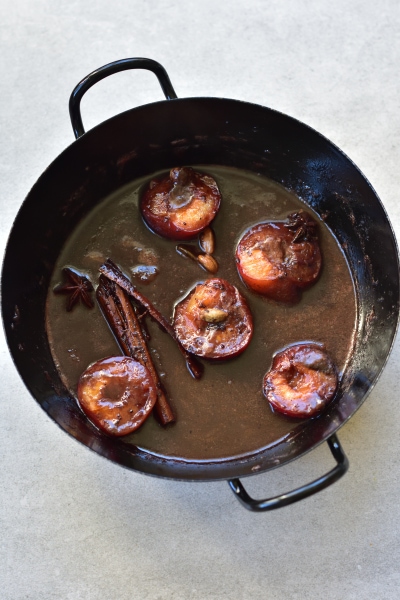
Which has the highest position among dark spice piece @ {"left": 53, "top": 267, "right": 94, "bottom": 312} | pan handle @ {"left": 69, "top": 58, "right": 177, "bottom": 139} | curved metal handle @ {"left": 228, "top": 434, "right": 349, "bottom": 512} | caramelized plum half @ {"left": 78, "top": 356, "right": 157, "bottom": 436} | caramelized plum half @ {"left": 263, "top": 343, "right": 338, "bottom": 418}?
pan handle @ {"left": 69, "top": 58, "right": 177, "bottom": 139}

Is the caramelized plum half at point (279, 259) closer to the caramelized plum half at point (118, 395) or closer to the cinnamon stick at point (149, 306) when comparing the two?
the cinnamon stick at point (149, 306)

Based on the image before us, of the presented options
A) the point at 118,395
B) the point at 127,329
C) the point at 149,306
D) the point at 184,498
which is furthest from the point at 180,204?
the point at 184,498

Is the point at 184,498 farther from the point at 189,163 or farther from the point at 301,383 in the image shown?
the point at 189,163

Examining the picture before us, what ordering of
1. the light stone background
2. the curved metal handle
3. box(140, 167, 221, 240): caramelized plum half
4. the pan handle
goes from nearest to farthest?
the curved metal handle, the pan handle, the light stone background, box(140, 167, 221, 240): caramelized plum half

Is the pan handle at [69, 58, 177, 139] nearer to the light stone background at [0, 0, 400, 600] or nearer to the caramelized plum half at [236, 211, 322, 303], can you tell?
the light stone background at [0, 0, 400, 600]

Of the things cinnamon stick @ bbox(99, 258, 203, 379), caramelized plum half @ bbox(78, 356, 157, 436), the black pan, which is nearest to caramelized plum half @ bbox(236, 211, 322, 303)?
the black pan
